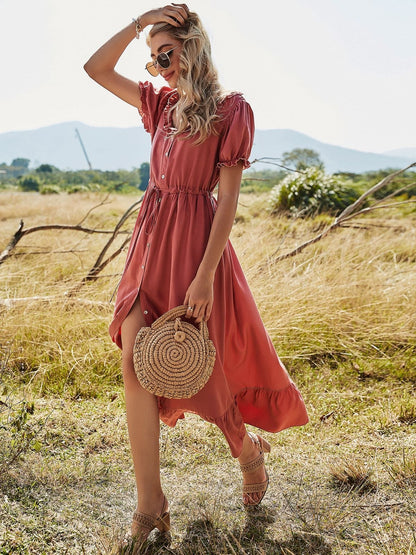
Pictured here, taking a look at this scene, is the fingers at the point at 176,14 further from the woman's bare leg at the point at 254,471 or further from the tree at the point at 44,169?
the tree at the point at 44,169

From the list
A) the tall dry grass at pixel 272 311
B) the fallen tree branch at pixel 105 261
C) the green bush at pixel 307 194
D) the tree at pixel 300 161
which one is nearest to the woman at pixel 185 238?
the tall dry grass at pixel 272 311

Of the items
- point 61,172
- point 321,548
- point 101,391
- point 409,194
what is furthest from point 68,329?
point 61,172

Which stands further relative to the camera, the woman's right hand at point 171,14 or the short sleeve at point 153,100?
the short sleeve at point 153,100

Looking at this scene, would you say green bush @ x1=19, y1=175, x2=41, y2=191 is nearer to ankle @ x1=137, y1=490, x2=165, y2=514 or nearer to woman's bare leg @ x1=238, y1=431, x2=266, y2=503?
woman's bare leg @ x1=238, y1=431, x2=266, y2=503

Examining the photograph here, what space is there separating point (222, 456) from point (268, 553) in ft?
2.55

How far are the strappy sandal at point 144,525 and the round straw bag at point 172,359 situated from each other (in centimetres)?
46

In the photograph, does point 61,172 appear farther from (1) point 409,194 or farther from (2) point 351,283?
(2) point 351,283

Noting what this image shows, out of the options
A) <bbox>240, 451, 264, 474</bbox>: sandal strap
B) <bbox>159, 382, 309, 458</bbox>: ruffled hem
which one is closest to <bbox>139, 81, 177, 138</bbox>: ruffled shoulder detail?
<bbox>159, 382, 309, 458</bbox>: ruffled hem

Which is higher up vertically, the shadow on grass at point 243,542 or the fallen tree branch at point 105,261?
the fallen tree branch at point 105,261

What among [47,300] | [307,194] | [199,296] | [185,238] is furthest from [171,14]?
[307,194]

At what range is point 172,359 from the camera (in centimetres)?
192

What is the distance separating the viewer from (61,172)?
29000mm

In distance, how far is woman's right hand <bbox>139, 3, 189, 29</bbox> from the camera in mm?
1985

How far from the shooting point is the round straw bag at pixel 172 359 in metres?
1.92
